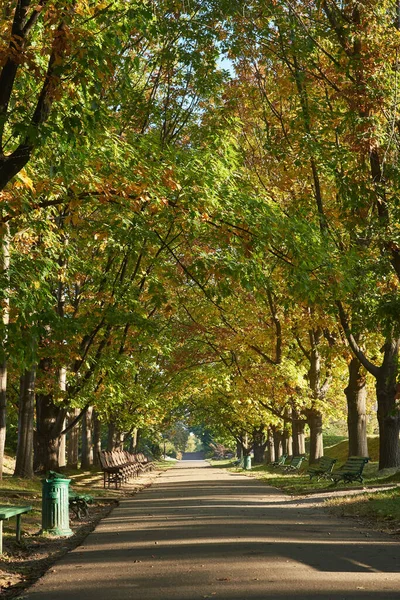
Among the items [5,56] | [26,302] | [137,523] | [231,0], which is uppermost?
[231,0]

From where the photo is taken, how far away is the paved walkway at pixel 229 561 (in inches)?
285

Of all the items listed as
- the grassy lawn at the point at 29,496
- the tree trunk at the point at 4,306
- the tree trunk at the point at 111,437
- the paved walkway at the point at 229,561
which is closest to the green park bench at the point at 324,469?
the grassy lawn at the point at 29,496

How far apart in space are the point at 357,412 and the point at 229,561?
1853 cm

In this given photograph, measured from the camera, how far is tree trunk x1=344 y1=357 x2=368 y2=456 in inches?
1038

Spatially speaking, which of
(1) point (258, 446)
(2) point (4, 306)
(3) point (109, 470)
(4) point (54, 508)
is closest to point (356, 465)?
(3) point (109, 470)

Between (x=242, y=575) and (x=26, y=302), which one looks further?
(x=26, y=302)

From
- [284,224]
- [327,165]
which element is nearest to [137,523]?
[284,224]

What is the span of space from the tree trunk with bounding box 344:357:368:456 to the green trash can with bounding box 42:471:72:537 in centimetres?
1526

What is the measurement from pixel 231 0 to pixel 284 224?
3.31 metres

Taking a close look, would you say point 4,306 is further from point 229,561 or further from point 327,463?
point 327,463

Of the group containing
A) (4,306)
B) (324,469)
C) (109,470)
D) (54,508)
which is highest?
(4,306)

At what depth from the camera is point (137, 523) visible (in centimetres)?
1430

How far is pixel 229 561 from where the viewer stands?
29.5 feet

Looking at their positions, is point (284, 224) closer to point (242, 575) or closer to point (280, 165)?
point (242, 575)
